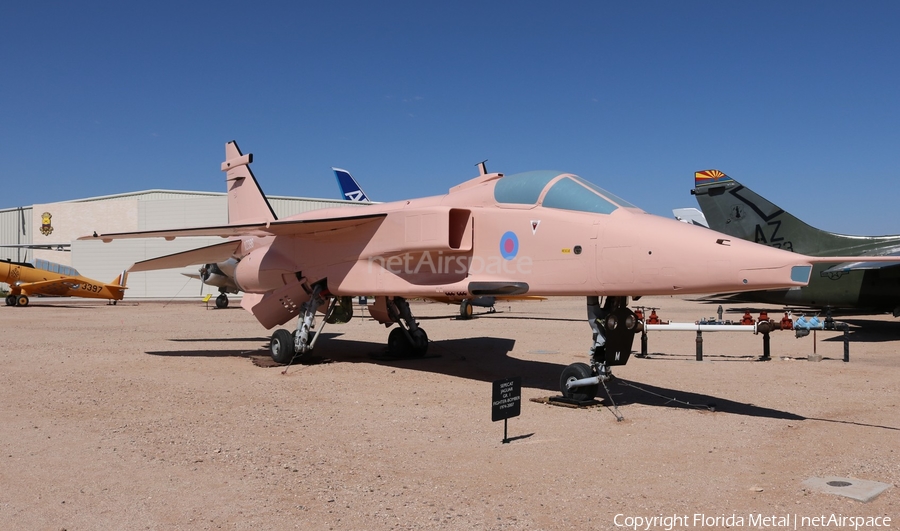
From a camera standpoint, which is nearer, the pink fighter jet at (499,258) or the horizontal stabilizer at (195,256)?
the pink fighter jet at (499,258)

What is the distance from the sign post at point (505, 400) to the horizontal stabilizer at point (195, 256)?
9.85m

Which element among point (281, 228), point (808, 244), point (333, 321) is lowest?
point (333, 321)

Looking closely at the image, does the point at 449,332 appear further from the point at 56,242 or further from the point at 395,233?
the point at 56,242

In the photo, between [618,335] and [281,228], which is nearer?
[618,335]

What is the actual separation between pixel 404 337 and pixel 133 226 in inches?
1727

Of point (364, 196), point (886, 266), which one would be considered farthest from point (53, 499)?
point (364, 196)

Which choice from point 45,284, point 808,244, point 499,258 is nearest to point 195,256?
point 499,258

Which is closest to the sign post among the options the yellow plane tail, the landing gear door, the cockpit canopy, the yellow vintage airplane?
the landing gear door

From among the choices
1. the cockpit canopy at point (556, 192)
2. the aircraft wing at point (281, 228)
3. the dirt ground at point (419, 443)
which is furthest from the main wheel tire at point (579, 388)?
the aircraft wing at point (281, 228)

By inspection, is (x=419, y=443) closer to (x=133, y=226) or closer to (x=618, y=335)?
(x=618, y=335)

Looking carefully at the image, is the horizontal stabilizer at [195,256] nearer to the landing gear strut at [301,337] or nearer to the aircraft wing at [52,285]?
the landing gear strut at [301,337]

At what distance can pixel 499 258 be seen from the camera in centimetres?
966

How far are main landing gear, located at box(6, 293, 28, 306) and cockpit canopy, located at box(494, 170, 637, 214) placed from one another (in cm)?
3571

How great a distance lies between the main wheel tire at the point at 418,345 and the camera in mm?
14111
